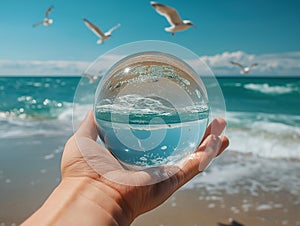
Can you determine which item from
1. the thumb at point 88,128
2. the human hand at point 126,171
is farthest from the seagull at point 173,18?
the human hand at point 126,171

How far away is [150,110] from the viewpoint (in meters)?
1.83

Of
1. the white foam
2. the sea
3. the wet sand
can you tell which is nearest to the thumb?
the sea

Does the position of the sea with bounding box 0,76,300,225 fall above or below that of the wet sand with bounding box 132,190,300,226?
below

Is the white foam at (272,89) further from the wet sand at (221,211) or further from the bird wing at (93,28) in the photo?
the wet sand at (221,211)

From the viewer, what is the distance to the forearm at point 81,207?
1484 mm

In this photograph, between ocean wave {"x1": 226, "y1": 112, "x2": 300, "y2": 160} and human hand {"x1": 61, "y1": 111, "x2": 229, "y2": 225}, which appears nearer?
human hand {"x1": 61, "y1": 111, "x2": 229, "y2": 225}

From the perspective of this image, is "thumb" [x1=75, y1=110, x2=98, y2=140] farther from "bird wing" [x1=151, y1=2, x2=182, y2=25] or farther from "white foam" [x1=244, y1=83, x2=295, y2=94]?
"white foam" [x1=244, y1=83, x2=295, y2=94]

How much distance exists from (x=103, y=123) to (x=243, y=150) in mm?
6326

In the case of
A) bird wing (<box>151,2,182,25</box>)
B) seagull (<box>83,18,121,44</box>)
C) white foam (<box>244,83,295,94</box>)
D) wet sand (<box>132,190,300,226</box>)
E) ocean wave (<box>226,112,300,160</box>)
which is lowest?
white foam (<box>244,83,295,94</box>)

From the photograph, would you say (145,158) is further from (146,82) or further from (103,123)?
(146,82)

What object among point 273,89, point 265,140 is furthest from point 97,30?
point 273,89

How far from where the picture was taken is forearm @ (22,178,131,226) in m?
1.48

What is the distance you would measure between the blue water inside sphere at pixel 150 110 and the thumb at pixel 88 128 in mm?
179

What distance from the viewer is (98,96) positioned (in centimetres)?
194
